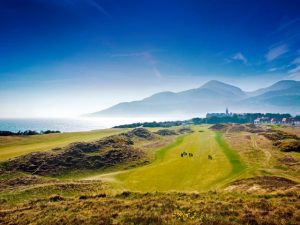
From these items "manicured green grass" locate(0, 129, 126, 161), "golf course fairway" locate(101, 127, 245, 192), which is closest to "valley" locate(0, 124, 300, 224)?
"golf course fairway" locate(101, 127, 245, 192)

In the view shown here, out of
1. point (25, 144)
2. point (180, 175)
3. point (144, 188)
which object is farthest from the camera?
point (25, 144)

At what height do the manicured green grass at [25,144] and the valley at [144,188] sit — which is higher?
the manicured green grass at [25,144]

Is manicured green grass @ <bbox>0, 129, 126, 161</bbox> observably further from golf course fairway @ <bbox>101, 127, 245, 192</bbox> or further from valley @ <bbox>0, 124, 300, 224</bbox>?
golf course fairway @ <bbox>101, 127, 245, 192</bbox>

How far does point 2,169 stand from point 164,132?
10165 centimetres

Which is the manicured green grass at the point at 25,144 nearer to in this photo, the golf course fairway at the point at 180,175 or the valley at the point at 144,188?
the valley at the point at 144,188

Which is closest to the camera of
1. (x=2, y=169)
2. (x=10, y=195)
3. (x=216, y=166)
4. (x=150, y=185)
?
(x=10, y=195)

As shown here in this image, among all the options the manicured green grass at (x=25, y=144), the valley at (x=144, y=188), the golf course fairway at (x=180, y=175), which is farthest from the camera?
the manicured green grass at (x=25, y=144)

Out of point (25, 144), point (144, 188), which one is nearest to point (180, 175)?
point (144, 188)

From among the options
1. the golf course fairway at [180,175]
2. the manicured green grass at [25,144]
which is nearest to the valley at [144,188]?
the golf course fairway at [180,175]

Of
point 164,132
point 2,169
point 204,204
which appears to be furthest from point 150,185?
point 164,132

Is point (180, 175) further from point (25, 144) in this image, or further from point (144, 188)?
point (25, 144)

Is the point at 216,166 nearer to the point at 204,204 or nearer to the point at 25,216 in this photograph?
the point at 204,204

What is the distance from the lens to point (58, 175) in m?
44.7

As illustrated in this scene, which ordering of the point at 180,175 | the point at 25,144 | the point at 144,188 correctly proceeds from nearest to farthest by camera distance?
the point at 144,188, the point at 180,175, the point at 25,144
